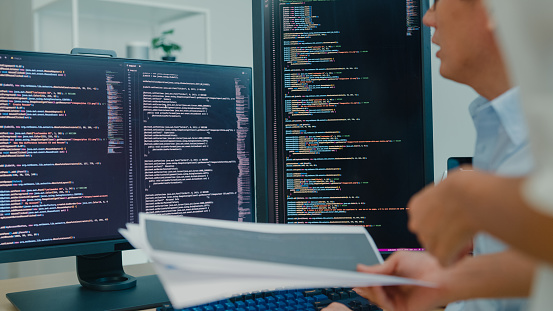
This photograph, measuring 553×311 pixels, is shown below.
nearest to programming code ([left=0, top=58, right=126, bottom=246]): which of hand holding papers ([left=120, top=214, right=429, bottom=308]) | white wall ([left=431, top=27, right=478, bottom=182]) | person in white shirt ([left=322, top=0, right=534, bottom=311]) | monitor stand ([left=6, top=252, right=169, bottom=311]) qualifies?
monitor stand ([left=6, top=252, right=169, bottom=311])

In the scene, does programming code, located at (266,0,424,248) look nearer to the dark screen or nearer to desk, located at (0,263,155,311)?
the dark screen

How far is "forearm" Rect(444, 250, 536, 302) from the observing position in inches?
17.0

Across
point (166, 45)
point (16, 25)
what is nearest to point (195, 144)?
point (166, 45)

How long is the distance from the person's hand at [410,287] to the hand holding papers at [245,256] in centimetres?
2

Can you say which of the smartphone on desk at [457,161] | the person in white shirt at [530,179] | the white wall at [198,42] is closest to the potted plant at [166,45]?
the white wall at [198,42]

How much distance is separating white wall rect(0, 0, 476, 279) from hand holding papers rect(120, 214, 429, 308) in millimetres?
585

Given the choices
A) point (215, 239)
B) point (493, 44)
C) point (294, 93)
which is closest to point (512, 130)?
point (493, 44)

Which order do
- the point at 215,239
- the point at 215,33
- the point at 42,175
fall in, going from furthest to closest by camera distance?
the point at 215,33 → the point at 42,175 → the point at 215,239

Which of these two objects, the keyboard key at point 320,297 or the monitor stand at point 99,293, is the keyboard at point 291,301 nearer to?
the keyboard key at point 320,297

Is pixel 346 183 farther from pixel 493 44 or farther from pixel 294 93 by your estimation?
pixel 493 44

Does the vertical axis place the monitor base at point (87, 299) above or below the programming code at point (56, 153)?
below

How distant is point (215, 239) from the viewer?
585mm

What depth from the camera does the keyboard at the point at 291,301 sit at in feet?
2.81

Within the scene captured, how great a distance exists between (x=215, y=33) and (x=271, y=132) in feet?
8.05
